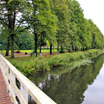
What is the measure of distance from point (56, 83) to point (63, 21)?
1557 cm

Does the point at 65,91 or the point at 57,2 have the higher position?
the point at 57,2

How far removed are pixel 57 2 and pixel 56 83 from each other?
16.9 meters

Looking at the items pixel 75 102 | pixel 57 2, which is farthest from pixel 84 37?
pixel 75 102

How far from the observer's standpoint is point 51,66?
50.2 ft

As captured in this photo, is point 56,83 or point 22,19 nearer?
point 56,83

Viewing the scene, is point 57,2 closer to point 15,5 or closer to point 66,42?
point 66,42

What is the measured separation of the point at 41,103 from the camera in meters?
1.34

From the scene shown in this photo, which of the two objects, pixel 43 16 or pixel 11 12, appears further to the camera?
pixel 43 16

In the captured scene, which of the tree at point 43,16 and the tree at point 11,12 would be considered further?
the tree at point 43,16

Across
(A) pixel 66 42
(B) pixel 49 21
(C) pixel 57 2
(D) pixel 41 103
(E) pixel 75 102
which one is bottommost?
(E) pixel 75 102

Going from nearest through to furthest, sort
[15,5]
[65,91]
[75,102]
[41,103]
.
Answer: [41,103]
[75,102]
[65,91]
[15,5]

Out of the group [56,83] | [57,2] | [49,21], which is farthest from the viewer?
[57,2]

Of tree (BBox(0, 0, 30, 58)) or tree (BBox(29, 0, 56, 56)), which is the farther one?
tree (BBox(29, 0, 56, 56))

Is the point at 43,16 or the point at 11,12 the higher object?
the point at 11,12
